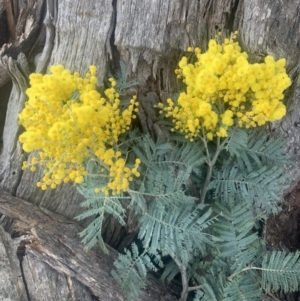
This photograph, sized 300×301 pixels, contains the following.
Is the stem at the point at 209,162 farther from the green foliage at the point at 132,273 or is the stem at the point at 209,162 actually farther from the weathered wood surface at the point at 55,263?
the weathered wood surface at the point at 55,263

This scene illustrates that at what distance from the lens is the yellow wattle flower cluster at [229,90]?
1.73 meters

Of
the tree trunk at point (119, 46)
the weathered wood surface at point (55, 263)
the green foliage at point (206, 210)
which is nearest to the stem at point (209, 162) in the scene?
the green foliage at point (206, 210)

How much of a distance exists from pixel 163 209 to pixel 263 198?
48cm

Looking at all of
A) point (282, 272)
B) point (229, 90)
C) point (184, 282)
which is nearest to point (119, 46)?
point (229, 90)

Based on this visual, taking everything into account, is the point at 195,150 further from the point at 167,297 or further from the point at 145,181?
the point at 167,297

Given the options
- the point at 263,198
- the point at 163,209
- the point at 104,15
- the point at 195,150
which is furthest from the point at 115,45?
the point at 263,198

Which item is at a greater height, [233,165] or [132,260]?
[233,165]

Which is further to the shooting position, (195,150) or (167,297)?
(167,297)

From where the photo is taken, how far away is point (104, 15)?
6.51ft

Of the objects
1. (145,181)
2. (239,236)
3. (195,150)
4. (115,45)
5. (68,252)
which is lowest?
(68,252)

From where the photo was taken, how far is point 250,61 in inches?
79.6

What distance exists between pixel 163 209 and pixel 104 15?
35.5 inches

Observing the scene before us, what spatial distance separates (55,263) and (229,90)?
114cm

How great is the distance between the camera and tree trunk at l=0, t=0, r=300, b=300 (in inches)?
77.4
